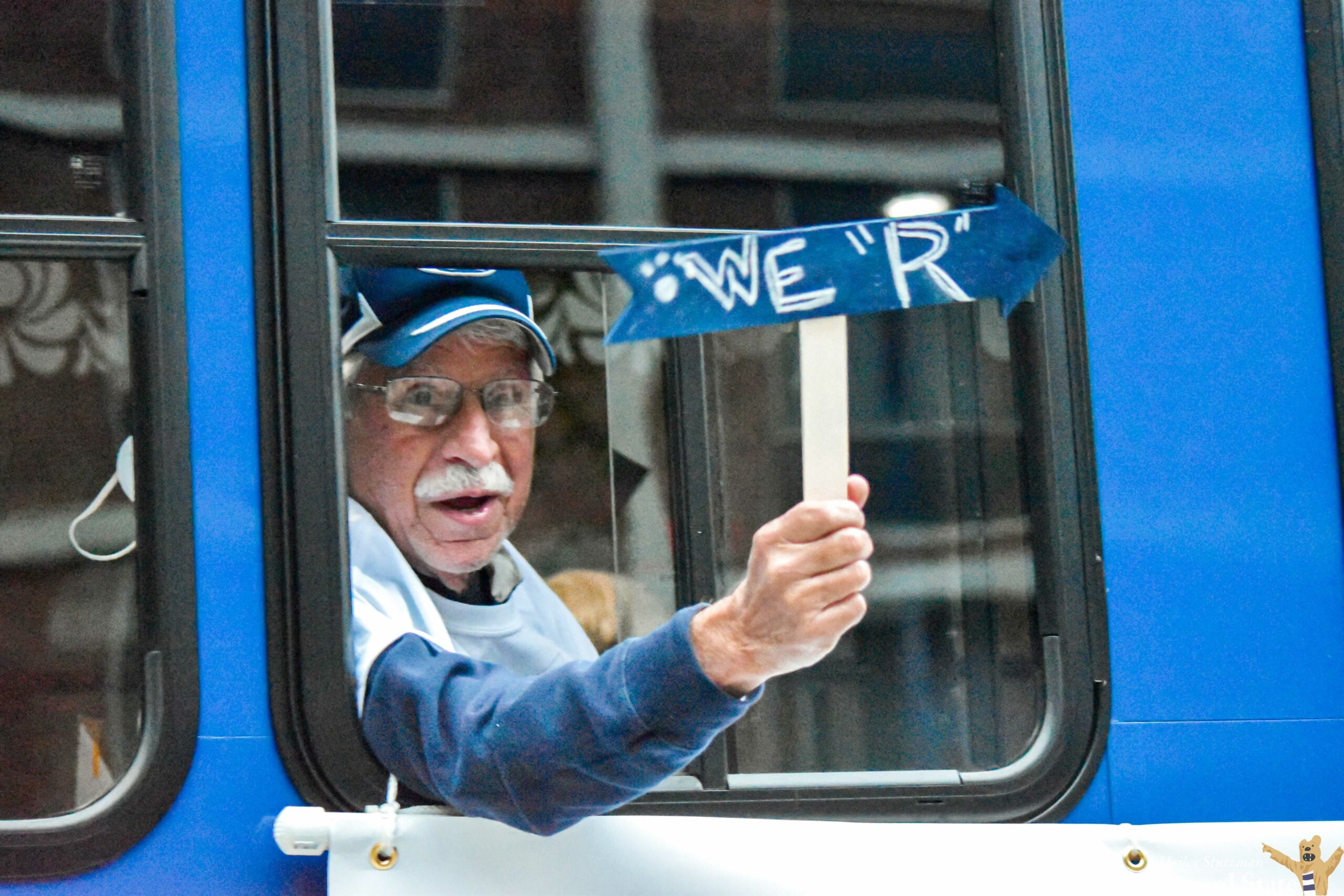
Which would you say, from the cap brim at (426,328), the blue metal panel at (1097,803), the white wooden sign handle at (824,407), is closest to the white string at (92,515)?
the cap brim at (426,328)

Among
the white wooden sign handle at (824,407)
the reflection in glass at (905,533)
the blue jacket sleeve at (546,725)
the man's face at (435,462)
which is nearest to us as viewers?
the white wooden sign handle at (824,407)

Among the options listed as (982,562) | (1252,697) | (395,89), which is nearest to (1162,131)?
(982,562)

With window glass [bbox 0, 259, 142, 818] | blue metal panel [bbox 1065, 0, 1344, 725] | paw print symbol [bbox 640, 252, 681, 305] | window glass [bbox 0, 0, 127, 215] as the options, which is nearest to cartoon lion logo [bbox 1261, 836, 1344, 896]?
blue metal panel [bbox 1065, 0, 1344, 725]

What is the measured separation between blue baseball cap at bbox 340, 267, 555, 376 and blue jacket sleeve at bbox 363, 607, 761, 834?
0.54m

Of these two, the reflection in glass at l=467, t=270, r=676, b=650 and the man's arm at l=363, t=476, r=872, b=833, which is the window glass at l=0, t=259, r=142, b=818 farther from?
the reflection in glass at l=467, t=270, r=676, b=650

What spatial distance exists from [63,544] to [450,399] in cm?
64

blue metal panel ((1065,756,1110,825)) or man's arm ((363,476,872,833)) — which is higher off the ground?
man's arm ((363,476,872,833))

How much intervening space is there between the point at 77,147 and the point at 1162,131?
1422mm

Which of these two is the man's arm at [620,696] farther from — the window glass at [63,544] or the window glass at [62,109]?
the window glass at [62,109]

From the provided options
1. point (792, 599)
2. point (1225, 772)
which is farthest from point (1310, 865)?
point (792, 599)

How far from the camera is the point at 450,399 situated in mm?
2242

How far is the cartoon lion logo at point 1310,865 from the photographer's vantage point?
1.87 metres

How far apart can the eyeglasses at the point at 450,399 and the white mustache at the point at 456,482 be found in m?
0.08

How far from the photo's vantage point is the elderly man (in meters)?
1.48
